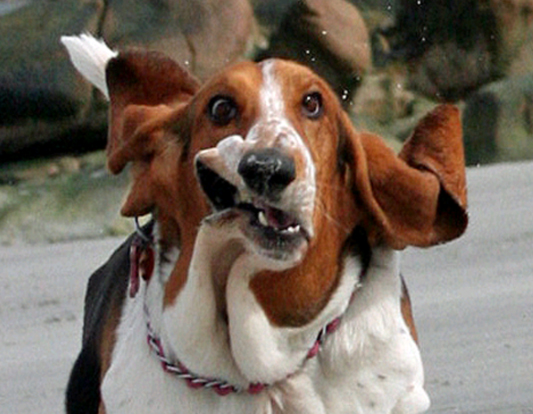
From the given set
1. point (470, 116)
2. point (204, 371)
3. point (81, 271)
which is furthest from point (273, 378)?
point (470, 116)

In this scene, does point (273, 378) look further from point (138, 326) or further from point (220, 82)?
point (220, 82)

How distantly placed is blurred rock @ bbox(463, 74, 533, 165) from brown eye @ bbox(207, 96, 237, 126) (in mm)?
5901

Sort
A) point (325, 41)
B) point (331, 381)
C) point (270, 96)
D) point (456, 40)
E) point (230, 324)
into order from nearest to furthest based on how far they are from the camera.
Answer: point (270, 96)
point (230, 324)
point (331, 381)
point (325, 41)
point (456, 40)

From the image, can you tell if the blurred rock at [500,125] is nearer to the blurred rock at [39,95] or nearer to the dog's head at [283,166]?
the blurred rock at [39,95]

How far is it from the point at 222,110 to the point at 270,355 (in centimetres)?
44

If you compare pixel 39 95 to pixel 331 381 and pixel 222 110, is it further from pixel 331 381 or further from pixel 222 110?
pixel 222 110

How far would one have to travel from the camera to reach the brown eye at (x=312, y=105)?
3.15 m

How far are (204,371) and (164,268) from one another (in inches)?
8.5

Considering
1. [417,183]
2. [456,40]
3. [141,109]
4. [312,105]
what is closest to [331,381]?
[417,183]

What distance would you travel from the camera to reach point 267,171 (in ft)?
9.39

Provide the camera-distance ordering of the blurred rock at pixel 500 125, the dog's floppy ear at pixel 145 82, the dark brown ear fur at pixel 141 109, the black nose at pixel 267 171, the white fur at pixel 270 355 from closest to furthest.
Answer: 1. the black nose at pixel 267 171
2. the white fur at pixel 270 355
3. the dark brown ear fur at pixel 141 109
4. the dog's floppy ear at pixel 145 82
5. the blurred rock at pixel 500 125

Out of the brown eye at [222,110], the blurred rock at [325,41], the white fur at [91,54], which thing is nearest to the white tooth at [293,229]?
the brown eye at [222,110]

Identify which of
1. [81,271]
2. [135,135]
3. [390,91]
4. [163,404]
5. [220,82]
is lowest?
[390,91]

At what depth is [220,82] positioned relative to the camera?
318 centimetres
